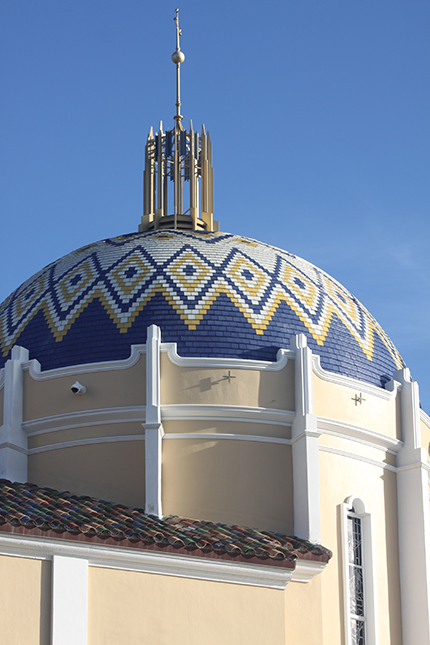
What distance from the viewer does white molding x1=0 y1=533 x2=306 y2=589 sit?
15586 millimetres

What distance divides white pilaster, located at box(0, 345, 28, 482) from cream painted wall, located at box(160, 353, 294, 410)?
274cm

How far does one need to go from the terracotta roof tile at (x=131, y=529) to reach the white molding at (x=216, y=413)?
69.9 inches

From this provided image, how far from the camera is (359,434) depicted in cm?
2145

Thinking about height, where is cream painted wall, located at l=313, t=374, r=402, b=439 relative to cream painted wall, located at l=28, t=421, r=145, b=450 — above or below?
above

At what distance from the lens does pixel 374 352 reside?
22.9 metres

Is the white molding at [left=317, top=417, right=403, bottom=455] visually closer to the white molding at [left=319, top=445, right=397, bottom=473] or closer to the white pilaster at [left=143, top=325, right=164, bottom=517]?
the white molding at [left=319, top=445, right=397, bottom=473]

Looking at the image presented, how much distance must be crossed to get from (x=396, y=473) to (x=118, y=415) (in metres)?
5.35

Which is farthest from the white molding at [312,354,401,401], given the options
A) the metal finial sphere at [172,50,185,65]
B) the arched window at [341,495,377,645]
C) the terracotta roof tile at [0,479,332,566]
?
the metal finial sphere at [172,50,185,65]

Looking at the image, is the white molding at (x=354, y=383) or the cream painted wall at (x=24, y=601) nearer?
the cream painted wall at (x=24, y=601)

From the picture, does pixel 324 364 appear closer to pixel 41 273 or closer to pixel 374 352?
pixel 374 352

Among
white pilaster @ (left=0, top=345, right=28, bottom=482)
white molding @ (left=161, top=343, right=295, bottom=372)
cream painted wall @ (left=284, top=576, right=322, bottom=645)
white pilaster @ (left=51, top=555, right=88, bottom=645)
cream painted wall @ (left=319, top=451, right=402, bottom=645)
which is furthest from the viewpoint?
white pilaster @ (left=0, top=345, right=28, bottom=482)

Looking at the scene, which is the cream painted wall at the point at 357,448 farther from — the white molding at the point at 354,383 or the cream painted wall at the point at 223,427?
the white molding at the point at 354,383

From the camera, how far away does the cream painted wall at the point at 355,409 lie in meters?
21.2

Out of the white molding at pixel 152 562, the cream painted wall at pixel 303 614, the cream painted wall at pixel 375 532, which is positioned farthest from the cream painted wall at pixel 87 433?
the white molding at pixel 152 562
